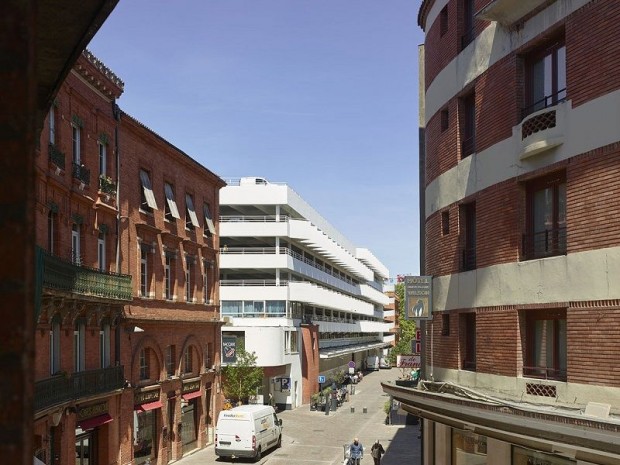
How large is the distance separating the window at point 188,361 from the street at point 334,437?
13.9 feet

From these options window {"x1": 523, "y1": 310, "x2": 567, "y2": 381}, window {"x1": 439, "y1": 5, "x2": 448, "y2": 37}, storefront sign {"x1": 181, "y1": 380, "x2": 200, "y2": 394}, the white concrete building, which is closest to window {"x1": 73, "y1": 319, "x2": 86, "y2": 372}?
storefront sign {"x1": 181, "y1": 380, "x2": 200, "y2": 394}

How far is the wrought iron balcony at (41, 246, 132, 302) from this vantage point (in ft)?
73.7

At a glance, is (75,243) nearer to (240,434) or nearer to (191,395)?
(240,434)

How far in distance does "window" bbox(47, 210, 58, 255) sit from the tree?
81.0 feet

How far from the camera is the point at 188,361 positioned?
3828 centimetres

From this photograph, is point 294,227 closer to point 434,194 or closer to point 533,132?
point 434,194

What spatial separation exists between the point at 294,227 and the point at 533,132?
4635 centimetres

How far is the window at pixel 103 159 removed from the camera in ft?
95.8

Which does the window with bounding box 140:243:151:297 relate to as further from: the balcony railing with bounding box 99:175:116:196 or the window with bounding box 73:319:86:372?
the window with bounding box 73:319:86:372

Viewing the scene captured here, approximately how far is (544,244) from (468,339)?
4114 mm

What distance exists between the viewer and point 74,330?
26.1 m

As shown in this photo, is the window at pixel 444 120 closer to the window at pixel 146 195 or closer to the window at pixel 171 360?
the window at pixel 146 195

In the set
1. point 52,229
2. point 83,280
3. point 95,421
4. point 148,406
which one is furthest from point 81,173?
point 148,406

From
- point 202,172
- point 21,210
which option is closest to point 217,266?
point 202,172
